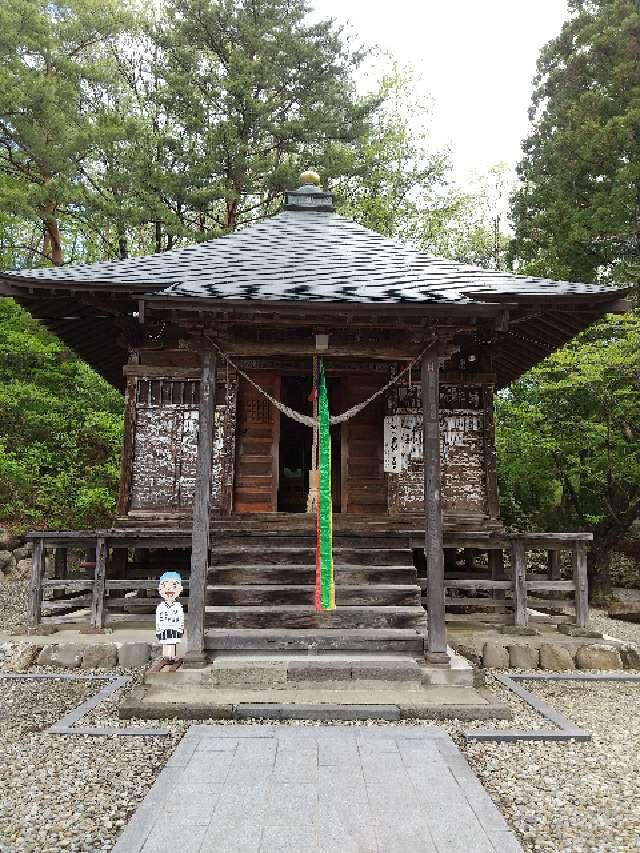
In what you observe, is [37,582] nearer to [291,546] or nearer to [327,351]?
[291,546]

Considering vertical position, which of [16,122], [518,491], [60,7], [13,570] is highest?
[60,7]

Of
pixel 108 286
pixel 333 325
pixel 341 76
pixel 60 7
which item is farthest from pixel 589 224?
pixel 60 7

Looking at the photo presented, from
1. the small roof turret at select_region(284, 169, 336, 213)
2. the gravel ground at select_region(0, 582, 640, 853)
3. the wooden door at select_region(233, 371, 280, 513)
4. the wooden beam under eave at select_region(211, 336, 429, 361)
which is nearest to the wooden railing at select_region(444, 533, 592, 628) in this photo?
the gravel ground at select_region(0, 582, 640, 853)

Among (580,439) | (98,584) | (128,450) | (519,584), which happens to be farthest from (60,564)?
(580,439)

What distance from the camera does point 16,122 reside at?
A: 16.7 m

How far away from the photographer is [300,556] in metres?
6.95

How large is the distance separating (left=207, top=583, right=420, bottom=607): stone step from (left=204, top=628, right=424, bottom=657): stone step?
0.39 metres

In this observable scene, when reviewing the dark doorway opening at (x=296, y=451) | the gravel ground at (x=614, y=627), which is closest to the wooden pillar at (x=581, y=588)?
the gravel ground at (x=614, y=627)

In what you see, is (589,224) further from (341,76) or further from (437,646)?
(437,646)

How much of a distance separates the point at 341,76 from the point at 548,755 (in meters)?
20.6

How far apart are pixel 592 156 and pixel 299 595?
47.7ft

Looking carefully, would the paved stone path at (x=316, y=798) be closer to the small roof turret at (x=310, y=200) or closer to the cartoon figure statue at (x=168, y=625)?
the cartoon figure statue at (x=168, y=625)

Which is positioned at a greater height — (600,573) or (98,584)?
(98,584)

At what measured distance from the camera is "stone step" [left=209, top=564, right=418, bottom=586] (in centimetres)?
669
